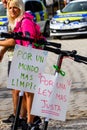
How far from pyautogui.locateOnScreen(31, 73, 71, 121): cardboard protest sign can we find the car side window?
53.4 ft

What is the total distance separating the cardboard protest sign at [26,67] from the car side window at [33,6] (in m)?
16.0

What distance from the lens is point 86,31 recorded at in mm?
18781

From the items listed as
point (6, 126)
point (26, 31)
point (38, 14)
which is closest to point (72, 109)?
point (6, 126)

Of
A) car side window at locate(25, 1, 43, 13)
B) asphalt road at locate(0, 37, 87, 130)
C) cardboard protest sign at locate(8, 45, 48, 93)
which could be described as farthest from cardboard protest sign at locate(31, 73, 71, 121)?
car side window at locate(25, 1, 43, 13)

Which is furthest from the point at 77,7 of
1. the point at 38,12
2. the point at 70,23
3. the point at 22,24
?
the point at 22,24

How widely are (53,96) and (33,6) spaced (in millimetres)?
16738

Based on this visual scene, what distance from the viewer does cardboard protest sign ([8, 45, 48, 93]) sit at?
170 inches

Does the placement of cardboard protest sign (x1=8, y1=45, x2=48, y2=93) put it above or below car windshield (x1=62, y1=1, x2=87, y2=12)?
above

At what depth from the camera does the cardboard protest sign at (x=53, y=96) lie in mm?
4086

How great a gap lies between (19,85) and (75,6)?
15.4 metres

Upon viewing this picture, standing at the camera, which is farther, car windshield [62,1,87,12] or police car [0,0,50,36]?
police car [0,0,50,36]

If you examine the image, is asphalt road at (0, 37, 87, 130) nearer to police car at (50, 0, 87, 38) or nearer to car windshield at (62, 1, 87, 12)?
police car at (50, 0, 87, 38)

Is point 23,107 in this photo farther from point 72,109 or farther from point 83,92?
point 83,92

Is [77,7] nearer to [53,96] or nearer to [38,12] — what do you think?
[38,12]
